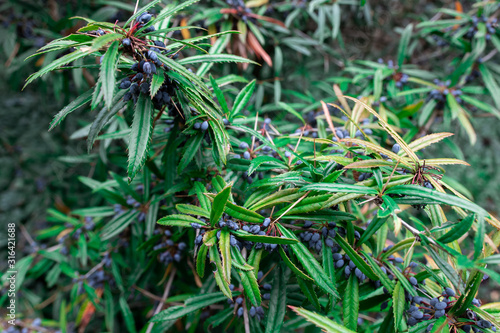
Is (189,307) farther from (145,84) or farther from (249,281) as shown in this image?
(145,84)

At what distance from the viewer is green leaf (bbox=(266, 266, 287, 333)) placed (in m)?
0.76

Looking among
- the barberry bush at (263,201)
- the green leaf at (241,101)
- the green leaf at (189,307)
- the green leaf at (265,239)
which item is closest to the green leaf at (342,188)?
the barberry bush at (263,201)

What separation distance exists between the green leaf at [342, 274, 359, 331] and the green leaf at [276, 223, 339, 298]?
96mm

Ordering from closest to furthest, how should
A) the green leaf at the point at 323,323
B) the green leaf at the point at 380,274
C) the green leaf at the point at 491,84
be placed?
the green leaf at the point at 323,323 < the green leaf at the point at 380,274 < the green leaf at the point at 491,84

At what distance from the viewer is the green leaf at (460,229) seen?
581 mm

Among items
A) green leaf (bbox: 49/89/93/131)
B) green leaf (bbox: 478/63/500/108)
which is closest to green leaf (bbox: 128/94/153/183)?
green leaf (bbox: 49/89/93/131)

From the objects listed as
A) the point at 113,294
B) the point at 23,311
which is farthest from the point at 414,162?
the point at 23,311

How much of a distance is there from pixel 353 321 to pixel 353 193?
12.0 inches

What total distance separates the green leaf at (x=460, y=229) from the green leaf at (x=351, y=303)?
23 cm

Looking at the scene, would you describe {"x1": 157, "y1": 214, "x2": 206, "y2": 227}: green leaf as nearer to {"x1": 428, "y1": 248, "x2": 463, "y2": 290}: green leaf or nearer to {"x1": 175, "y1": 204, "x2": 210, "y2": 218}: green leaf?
{"x1": 175, "y1": 204, "x2": 210, "y2": 218}: green leaf

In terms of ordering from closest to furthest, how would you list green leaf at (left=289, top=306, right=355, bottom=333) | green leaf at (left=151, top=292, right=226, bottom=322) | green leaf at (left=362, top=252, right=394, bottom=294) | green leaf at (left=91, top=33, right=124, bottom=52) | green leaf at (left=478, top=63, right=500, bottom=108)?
1. green leaf at (left=91, top=33, right=124, bottom=52)
2. green leaf at (left=289, top=306, right=355, bottom=333)
3. green leaf at (left=362, top=252, right=394, bottom=294)
4. green leaf at (left=151, top=292, right=226, bottom=322)
5. green leaf at (left=478, top=63, right=500, bottom=108)

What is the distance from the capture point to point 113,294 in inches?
58.4

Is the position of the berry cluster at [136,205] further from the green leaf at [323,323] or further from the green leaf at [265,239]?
the green leaf at [323,323]

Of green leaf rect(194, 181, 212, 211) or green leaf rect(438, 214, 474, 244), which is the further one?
green leaf rect(194, 181, 212, 211)
